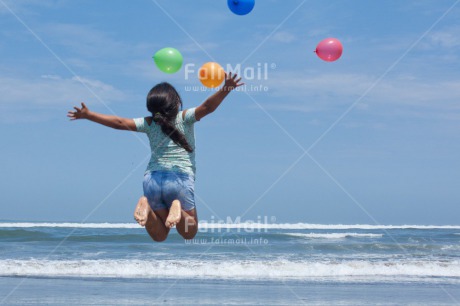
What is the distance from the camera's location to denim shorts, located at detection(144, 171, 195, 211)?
6438 mm

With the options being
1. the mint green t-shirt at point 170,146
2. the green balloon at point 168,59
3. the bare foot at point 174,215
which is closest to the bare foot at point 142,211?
the bare foot at point 174,215

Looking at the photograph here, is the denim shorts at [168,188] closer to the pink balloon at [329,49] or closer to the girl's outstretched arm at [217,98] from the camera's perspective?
the girl's outstretched arm at [217,98]

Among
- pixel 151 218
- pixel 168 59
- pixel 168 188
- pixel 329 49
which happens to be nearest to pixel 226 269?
pixel 329 49

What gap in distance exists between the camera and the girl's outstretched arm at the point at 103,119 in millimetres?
6391

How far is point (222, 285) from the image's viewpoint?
11.6 metres

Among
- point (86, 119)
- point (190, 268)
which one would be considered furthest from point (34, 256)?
point (86, 119)

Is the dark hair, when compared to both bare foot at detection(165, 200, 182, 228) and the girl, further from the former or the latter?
bare foot at detection(165, 200, 182, 228)

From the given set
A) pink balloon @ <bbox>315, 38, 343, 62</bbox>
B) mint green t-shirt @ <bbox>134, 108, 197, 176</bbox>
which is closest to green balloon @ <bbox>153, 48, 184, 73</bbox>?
mint green t-shirt @ <bbox>134, 108, 197, 176</bbox>

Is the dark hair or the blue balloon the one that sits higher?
the blue balloon

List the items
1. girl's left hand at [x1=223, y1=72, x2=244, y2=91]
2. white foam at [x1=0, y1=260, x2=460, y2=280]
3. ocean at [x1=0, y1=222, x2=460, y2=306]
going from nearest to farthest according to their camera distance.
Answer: girl's left hand at [x1=223, y1=72, x2=244, y2=91], ocean at [x1=0, y1=222, x2=460, y2=306], white foam at [x1=0, y1=260, x2=460, y2=280]

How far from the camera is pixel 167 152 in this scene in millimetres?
6477

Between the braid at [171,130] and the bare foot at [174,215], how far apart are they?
0.55 meters

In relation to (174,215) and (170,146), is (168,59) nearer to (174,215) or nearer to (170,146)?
(170,146)

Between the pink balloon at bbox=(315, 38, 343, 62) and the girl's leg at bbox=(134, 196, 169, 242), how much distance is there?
11.5 ft
